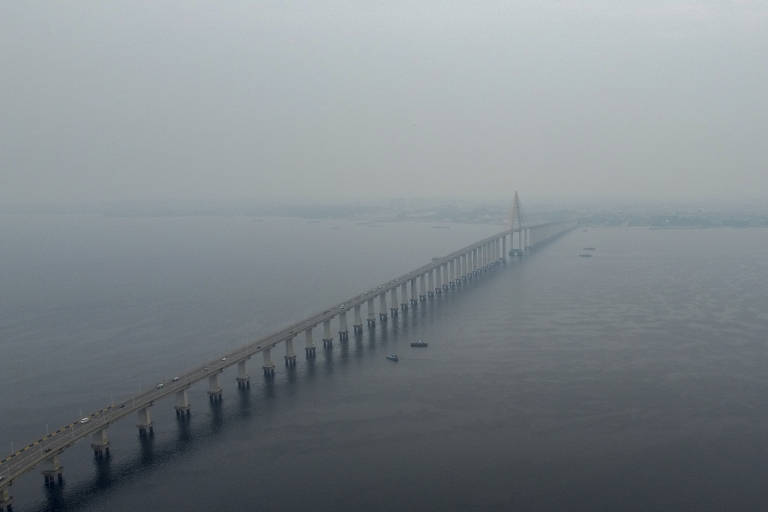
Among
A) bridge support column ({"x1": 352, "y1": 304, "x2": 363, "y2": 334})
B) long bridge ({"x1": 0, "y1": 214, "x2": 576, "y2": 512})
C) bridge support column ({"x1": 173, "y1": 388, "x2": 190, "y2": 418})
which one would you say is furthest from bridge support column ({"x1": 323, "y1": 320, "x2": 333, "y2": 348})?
bridge support column ({"x1": 173, "y1": 388, "x2": 190, "y2": 418})

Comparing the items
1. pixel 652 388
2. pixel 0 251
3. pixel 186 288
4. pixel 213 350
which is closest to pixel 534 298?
pixel 652 388

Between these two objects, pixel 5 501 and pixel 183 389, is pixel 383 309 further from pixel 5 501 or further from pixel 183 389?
pixel 5 501

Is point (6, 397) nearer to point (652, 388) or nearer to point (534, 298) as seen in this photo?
point (652, 388)

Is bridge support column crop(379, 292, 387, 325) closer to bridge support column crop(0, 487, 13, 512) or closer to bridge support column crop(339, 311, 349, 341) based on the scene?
bridge support column crop(339, 311, 349, 341)

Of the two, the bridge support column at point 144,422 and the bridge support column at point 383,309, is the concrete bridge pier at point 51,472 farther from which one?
the bridge support column at point 383,309

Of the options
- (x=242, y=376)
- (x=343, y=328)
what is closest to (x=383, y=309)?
(x=343, y=328)

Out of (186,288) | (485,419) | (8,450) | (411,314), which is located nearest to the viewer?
(8,450)

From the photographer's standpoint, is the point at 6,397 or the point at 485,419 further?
the point at 6,397
